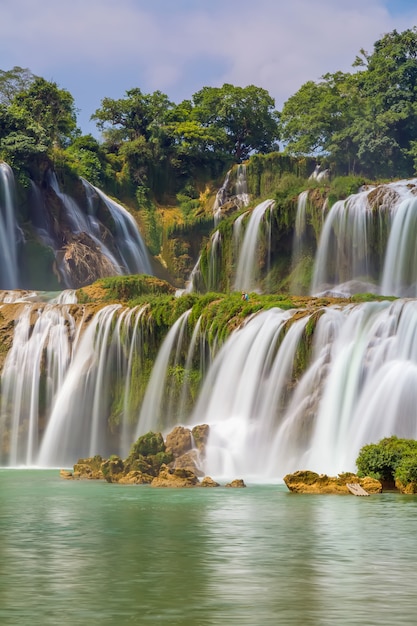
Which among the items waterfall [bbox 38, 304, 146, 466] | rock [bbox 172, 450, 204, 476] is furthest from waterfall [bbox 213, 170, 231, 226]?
rock [bbox 172, 450, 204, 476]

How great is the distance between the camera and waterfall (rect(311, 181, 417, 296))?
2096 inches

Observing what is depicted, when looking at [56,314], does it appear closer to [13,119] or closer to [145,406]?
[145,406]

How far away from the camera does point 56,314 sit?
48031mm

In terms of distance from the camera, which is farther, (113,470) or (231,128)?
(231,128)

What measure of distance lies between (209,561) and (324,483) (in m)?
12.6

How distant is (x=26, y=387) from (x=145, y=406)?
5.78 m

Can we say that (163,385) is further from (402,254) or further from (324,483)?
(324,483)

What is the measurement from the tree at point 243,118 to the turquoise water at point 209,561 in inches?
2692

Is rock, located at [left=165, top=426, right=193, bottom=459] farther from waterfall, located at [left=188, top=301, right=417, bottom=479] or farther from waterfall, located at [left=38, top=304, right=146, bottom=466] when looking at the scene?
waterfall, located at [left=38, top=304, right=146, bottom=466]

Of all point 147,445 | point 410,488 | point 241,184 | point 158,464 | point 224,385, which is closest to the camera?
point 410,488

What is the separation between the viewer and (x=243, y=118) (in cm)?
9181

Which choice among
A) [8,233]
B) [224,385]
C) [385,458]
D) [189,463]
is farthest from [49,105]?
[385,458]

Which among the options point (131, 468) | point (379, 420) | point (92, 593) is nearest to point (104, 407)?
point (131, 468)

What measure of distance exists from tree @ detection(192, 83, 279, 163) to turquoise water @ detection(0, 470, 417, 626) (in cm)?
6837
